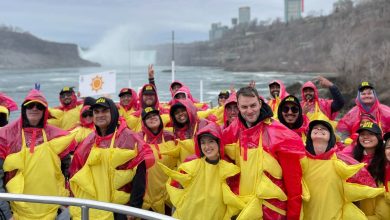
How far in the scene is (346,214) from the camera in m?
2.79

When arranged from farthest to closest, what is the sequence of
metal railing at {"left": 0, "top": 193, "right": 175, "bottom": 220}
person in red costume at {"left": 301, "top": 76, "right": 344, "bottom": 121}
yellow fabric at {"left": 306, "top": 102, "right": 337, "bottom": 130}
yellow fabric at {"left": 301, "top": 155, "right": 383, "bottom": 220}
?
1. person in red costume at {"left": 301, "top": 76, "right": 344, "bottom": 121}
2. yellow fabric at {"left": 306, "top": 102, "right": 337, "bottom": 130}
3. yellow fabric at {"left": 301, "top": 155, "right": 383, "bottom": 220}
4. metal railing at {"left": 0, "top": 193, "right": 175, "bottom": 220}

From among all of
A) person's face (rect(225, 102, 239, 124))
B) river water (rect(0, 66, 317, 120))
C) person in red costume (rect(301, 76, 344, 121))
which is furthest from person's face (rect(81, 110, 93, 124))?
river water (rect(0, 66, 317, 120))

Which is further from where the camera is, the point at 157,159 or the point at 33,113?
the point at 157,159

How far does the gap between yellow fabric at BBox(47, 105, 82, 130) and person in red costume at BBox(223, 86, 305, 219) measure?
3.47 m

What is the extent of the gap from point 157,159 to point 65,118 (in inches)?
102

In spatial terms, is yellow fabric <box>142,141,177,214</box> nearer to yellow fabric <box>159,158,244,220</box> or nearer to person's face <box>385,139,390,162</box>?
yellow fabric <box>159,158,244,220</box>

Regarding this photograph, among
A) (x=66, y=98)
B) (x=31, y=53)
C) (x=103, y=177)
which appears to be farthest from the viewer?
(x=31, y=53)

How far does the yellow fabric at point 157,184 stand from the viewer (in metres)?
3.60

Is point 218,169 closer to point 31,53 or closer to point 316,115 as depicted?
point 316,115

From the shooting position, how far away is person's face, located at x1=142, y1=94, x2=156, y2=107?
5238mm

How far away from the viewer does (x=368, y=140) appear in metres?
3.28

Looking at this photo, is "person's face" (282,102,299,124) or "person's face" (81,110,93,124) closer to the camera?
"person's face" (282,102,299,124)

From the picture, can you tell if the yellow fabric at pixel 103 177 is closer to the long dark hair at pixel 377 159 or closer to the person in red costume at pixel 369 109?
the long dark hair at pixel 377 159

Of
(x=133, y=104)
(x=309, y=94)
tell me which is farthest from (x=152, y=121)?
(x=309, y=94)
